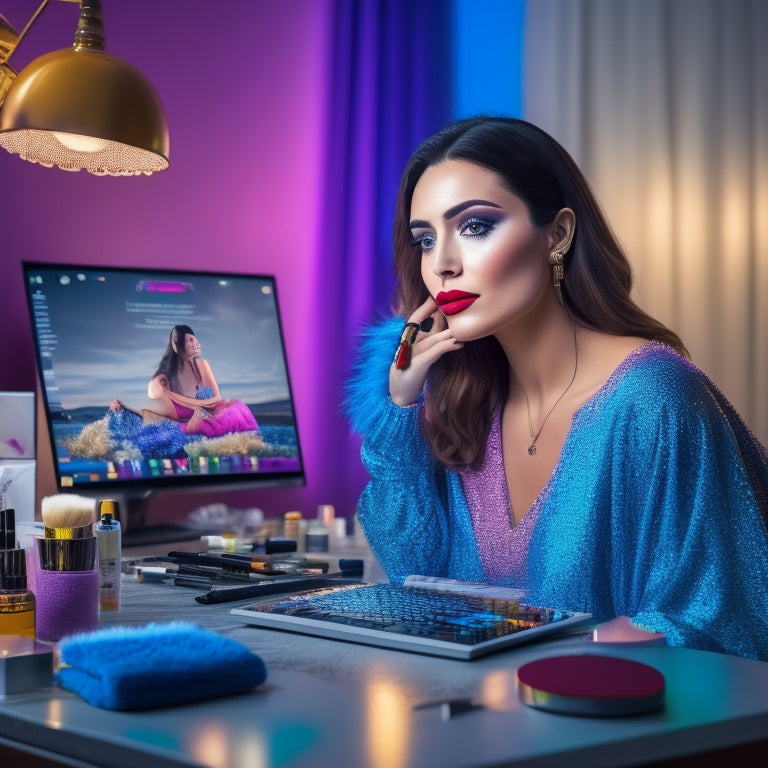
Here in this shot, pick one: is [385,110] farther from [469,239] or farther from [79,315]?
[469,239]

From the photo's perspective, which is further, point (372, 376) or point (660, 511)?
point (372, 376)

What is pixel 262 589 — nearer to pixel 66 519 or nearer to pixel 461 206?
pixel 66 519

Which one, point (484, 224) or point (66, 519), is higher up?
point (484, 224)

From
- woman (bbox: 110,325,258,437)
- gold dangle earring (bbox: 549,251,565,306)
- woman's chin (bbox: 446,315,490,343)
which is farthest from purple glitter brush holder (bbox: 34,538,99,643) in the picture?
woman (bbox: 110,325,258,437)

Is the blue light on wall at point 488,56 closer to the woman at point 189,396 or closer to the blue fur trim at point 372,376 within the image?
the woman at point 189,396

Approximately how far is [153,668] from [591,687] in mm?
290

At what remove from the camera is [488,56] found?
2984 mm

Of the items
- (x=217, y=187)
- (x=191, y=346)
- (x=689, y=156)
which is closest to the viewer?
(x=191, y=346)

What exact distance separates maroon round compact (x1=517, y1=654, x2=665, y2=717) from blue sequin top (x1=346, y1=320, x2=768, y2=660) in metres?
0.36

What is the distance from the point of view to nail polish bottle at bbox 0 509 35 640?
909mm

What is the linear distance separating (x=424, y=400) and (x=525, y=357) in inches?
8.7

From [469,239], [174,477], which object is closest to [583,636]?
[469,239]

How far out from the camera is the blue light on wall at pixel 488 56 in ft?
9.75

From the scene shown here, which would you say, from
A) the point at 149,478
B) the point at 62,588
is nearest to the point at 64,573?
the point at 62,588
